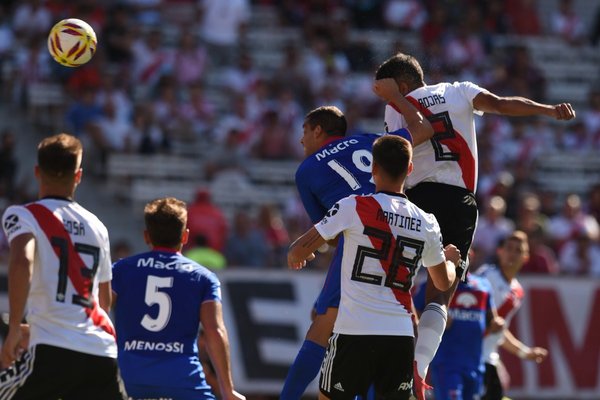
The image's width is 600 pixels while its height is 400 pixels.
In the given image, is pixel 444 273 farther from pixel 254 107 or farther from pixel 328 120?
pixel 254 107

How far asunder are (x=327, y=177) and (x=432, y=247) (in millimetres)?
1323

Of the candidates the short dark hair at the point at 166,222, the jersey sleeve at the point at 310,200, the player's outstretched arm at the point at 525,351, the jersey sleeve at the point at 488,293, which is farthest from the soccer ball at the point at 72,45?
the player's outstretched arm at the point at 525,351

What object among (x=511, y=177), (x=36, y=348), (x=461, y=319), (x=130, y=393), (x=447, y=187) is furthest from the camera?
(x=511, y=177)

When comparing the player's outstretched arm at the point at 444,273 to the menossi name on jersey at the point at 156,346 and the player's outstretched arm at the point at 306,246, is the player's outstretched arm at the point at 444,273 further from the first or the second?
the menossi name on jersey at the point at 156,346

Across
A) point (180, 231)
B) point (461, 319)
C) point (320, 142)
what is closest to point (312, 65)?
point (461, 319)

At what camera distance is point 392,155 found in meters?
7.67

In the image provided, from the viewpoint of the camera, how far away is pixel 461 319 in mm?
11914

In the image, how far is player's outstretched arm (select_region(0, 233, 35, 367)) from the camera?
6961 mm

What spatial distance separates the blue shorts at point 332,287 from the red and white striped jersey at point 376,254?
1.59ft

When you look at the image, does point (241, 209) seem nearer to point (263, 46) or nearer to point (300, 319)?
point (300, 319)

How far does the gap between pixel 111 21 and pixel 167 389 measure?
13793 millimetres

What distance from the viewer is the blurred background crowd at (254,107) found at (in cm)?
1841

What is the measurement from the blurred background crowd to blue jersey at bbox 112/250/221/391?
8.11 metres

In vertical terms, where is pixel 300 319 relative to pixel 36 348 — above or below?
below
